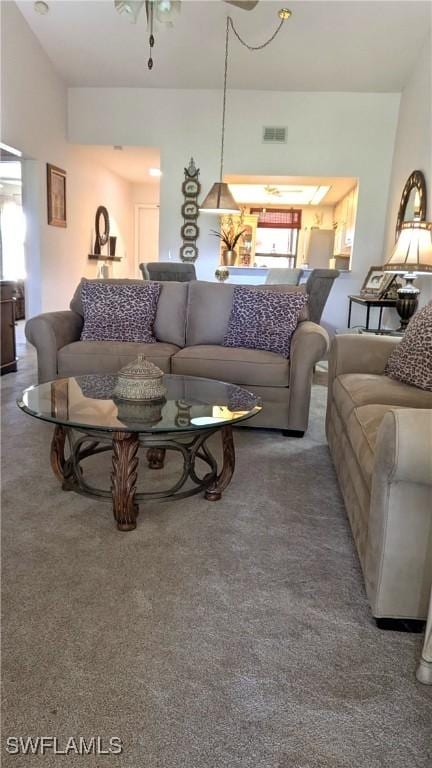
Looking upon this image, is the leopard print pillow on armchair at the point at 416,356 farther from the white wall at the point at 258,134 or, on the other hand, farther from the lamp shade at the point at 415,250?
the white wall at the point at 258,134

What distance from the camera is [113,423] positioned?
1846 millimetres

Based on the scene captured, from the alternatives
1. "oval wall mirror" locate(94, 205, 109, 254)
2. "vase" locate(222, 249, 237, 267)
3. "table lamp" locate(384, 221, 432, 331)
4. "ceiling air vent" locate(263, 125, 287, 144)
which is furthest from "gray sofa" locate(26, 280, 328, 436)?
"oval wall mirror" locate(94, 205, 109, 254)

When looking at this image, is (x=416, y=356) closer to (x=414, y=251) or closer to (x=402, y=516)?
(x=402, y=516)

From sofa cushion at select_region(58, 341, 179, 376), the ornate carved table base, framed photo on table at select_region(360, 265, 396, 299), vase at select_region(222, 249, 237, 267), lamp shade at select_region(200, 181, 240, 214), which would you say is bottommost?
the ornate carved table base

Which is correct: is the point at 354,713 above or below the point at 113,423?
below

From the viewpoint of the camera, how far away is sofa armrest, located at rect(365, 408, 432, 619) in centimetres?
124

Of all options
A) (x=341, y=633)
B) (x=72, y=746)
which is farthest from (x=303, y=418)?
(x=72, y=746)

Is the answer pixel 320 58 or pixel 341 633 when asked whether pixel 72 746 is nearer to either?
pixel 341 633

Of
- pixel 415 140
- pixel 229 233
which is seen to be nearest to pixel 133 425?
pixel 415 140

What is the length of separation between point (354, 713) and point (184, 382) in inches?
63.7

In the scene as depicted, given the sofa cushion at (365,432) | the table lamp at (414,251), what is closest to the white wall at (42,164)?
the table lamp at (414,251)

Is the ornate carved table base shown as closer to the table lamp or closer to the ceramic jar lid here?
the ceramic jar lid

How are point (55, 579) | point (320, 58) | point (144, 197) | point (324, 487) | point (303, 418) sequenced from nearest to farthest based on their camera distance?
point (55, 579) → point (324, 487) → point (303, 418) → point (320, 58) → point (144, 197)

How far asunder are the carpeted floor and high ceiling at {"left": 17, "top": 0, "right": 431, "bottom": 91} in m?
4.72
